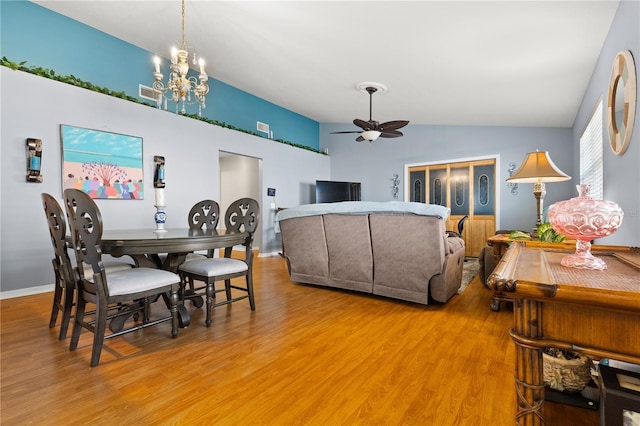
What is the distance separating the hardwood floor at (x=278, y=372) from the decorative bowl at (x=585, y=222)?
0.80m

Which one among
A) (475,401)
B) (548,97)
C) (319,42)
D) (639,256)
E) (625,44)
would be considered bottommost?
(475,401)

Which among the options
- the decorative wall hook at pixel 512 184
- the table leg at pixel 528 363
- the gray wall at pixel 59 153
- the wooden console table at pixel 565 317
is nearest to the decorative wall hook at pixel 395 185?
the decorative wall hook at pixel 512 184

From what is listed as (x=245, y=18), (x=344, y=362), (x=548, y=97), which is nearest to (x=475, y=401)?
(x=344, y=362)

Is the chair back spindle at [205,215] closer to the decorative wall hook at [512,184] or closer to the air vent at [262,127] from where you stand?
the air vent at [262,127]

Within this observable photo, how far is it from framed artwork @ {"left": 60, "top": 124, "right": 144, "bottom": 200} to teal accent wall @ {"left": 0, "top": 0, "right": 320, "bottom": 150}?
80cm

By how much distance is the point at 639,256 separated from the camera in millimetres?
1196

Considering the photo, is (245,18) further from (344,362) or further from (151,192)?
(344,362)

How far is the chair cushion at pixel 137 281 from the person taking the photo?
1.86 meters

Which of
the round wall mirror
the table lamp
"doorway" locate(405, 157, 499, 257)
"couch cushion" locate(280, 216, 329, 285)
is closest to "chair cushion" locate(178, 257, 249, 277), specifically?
"couch cushion" locate(280, 216, 329, 285)

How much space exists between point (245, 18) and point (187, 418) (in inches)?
154

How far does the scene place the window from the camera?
3023mm

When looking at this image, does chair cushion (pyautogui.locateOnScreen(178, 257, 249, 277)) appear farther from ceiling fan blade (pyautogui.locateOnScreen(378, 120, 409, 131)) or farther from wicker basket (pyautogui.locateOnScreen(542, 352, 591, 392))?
ceiling fan blade (pyautogui.locateOnScreen(378, 120, 409, 131))

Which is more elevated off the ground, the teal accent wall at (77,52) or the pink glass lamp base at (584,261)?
the teal accent wall at (77,52)

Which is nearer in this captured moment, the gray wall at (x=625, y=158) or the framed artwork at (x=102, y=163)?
the gray wall at (x=625, y=158)
